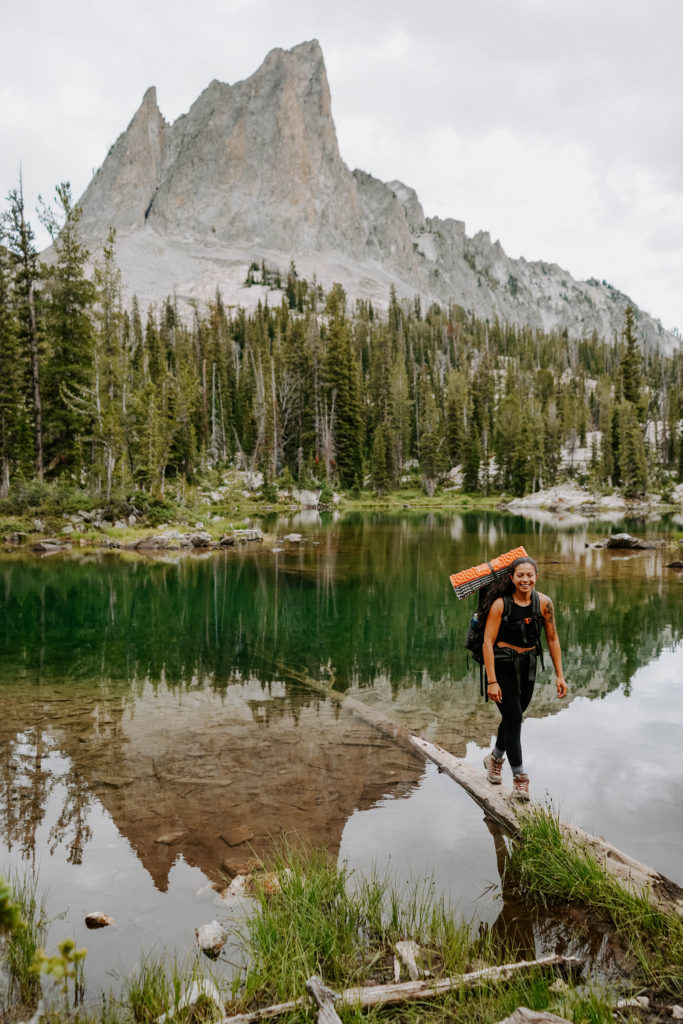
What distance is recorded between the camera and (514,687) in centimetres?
609

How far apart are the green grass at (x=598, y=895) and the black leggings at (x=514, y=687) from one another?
0.76 metres

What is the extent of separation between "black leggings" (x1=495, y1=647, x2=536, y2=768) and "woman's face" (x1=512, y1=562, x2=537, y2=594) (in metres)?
0.63

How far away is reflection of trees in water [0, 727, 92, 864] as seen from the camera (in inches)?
229

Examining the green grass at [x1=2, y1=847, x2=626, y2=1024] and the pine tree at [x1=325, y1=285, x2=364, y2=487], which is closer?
the green grass at [x1=2, y1=847, x2=626, y2=1024]

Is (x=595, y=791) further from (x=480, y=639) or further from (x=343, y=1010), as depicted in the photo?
(x=343, y=1010)

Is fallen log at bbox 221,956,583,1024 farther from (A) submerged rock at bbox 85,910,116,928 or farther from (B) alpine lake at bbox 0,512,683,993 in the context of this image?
(A) submerged rock at bbox 85,910,116,928

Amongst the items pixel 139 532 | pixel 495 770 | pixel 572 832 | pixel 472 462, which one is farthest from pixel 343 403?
pixel 572 832

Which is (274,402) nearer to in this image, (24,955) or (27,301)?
(27,301)

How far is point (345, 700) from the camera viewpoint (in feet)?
33.1

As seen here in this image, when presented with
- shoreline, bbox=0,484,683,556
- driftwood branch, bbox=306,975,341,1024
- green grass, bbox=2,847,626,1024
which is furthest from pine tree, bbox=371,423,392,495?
driftwood branch, bbox=306,975,341,1024

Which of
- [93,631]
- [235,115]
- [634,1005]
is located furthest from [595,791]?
[235,115]

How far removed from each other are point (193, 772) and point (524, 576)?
452cm

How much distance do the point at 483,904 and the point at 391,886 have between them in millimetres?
727

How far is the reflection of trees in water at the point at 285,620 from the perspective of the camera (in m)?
12.2
